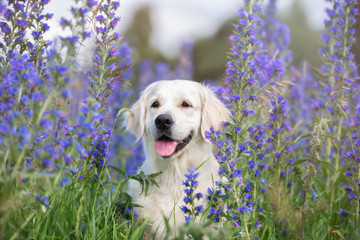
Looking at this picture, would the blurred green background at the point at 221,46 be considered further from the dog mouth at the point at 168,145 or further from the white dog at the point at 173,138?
the dog mouth at the point at 168,145

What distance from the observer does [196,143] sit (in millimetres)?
3295

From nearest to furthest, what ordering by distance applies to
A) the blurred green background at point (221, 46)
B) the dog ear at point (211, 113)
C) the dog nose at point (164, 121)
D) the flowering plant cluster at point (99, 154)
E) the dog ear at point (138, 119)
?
the flowering plant cluster at point (99, 154), the dog nose at point (164, 121), the dog ear at point (211, 113), the dog ear at point (138, 119), the blurred green background at point (221, 46)

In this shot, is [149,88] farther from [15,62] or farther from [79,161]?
[15,62]

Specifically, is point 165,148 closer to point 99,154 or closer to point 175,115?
point 175,115

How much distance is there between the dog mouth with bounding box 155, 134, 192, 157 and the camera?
3097 mm

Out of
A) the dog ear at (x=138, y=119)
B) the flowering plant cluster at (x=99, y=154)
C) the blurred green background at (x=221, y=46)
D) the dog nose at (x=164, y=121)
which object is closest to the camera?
the flowering plant cluster at (x=99, y=154)

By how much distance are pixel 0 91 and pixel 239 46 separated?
165 cm

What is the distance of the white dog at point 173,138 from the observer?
305 centimetres

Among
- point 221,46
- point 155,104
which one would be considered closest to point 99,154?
point 155,104

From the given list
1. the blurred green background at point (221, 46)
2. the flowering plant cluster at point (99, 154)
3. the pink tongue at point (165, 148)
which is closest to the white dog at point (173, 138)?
the pink tongue at point (165, 148)

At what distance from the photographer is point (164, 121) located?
3010 mm

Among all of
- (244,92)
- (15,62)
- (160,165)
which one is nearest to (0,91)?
(15,62)

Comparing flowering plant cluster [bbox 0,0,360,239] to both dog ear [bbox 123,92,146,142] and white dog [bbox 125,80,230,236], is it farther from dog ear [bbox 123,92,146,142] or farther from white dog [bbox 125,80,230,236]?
dog ear [bbox 123,92,146,142]

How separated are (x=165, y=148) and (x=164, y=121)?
0.24 meters
